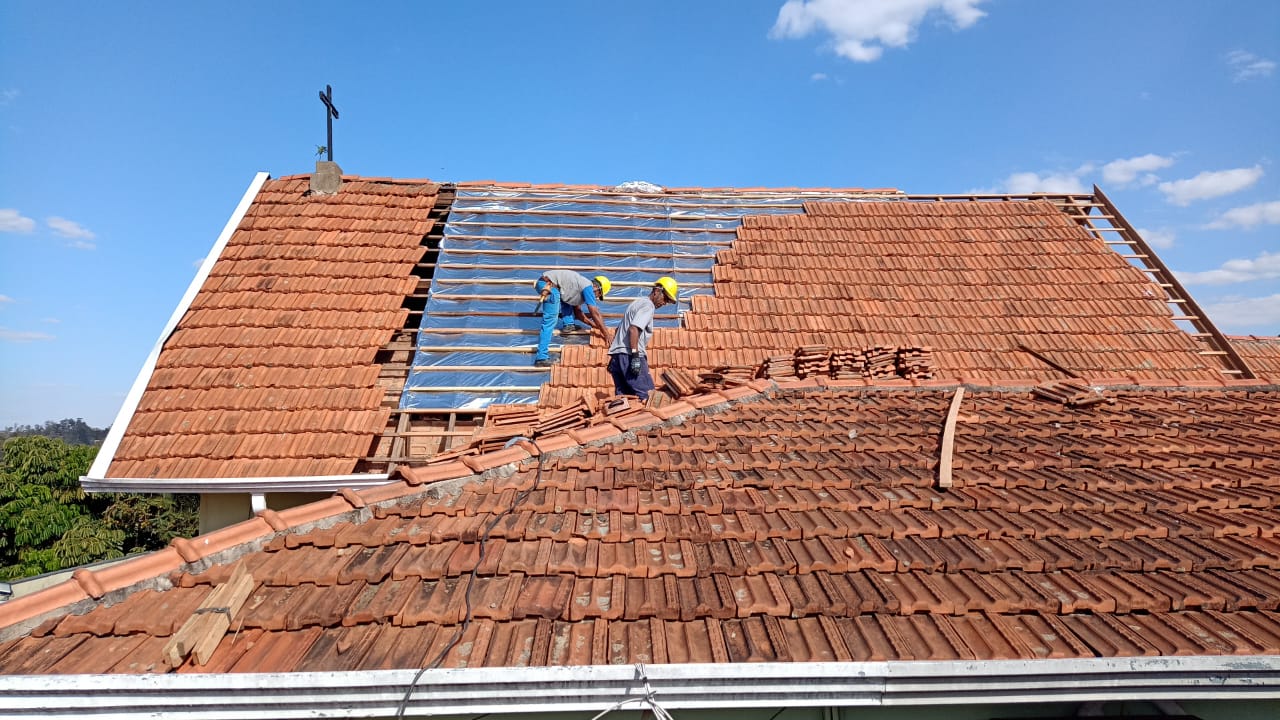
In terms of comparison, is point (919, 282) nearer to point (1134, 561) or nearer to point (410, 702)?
point (1134, 561)

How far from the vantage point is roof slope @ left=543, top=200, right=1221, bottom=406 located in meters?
8.17

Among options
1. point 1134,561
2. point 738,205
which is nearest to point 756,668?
point 1134,561

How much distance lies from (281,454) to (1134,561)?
6947 millimetres

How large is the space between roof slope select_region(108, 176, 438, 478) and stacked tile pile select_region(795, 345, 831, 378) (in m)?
4.49

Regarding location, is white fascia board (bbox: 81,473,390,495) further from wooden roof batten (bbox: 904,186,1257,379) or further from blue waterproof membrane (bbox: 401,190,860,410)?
wooden roof batten (bbox: 904,186,1257,379)

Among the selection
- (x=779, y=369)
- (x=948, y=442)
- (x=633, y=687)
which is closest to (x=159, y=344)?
(x=779, y=369)

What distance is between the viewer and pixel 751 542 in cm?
325

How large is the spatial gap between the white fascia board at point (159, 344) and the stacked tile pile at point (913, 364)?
7850 millimetres

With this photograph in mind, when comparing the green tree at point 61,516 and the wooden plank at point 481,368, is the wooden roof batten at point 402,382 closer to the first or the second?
the wooden plank at point 481,368

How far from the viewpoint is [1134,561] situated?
3.06 metres

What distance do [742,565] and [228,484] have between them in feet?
18.3

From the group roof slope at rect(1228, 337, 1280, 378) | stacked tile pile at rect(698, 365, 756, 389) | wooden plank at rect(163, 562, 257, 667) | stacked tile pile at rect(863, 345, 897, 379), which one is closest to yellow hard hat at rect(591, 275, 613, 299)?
stacked tile pile at rect(698, 365, 756, 389)

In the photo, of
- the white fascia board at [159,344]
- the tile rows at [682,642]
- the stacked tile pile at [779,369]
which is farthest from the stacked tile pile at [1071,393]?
the white fascia board at [159,344]

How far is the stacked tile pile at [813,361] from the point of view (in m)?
6.36
